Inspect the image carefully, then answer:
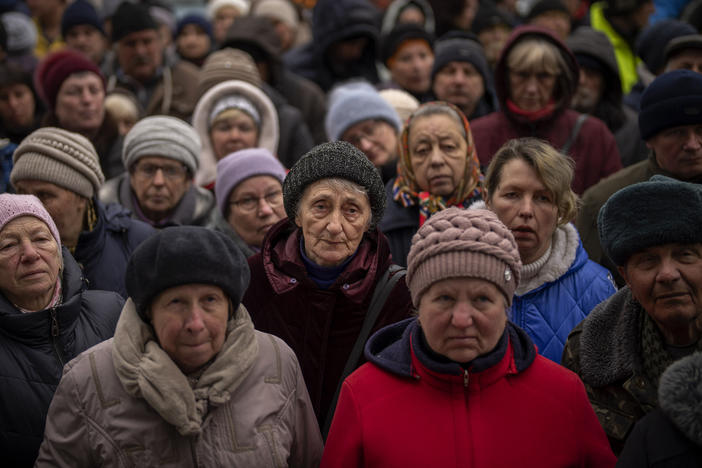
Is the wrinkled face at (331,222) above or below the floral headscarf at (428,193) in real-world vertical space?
below

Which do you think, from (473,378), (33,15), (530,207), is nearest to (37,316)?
(473,378)

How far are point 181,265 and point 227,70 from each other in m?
4.46

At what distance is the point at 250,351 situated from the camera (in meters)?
3.51

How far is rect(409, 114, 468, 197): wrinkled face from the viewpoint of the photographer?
512cm

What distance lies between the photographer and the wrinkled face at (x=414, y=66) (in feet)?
27.3

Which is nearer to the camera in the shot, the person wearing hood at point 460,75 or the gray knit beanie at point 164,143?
the gray knit beanie at point 164,143

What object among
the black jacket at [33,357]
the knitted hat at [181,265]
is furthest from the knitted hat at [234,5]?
the knitted hat at [181,265]

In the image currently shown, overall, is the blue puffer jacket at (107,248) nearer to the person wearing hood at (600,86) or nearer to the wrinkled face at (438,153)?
the wrinkled face at (438,153)

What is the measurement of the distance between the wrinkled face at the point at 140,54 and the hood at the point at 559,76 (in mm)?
4027

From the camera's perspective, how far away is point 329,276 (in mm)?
4242

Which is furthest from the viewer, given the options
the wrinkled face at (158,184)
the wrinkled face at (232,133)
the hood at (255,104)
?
the hood at (255,104)

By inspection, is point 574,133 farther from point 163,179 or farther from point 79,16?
point 79,16

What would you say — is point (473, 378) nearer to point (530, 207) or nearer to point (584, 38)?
point (530, 207)

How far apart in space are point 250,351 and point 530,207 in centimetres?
159
